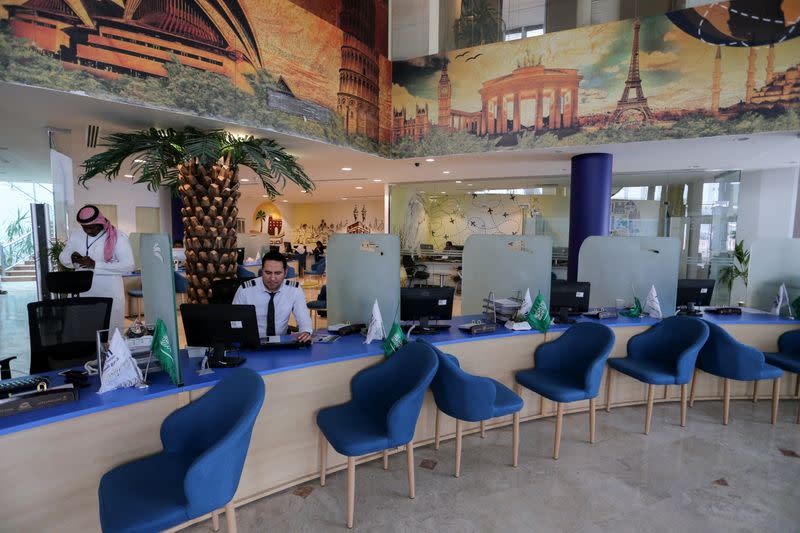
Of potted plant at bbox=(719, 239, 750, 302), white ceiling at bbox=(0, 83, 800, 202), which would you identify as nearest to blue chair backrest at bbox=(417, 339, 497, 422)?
white ceiling at bbox=(0, 83, 800, 202)

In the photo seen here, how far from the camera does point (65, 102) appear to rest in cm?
368

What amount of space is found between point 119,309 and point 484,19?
19.9 feet

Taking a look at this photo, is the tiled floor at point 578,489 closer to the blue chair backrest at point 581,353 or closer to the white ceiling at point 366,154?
the blue chair backrest at point 581,353

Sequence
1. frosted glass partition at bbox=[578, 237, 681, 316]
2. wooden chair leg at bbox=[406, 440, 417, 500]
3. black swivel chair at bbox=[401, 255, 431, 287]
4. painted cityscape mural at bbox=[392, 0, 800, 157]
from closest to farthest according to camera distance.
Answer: wooden chair leg at bbox=[406, 440, 417, 500], frosted glass partition at bbox=[578, 237, 681, 316], painted cityscape mural at bbox=[392, 0, 800, 157], black swivel chair at bbox=[401, 255, 431, 287]

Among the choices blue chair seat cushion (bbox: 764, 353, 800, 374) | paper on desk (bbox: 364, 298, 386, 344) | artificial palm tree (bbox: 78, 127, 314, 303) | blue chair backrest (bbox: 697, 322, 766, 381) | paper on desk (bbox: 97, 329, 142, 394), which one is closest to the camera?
paper on desk (bbox: 97, 329, 142, 394)

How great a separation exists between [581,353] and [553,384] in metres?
0.36

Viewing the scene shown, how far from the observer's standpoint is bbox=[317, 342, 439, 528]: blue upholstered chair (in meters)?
2.17

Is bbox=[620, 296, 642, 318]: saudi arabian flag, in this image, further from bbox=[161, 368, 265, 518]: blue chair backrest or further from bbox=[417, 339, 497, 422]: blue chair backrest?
bbox=[161, 368, 265, 518]: blue chair backrest

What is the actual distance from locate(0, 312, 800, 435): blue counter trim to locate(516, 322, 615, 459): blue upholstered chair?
24 cm

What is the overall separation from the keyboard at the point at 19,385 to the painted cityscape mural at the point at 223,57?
8.25ft

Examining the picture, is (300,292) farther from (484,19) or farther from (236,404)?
(484,19)

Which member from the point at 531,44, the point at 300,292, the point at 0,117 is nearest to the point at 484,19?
→ the point at 531,44

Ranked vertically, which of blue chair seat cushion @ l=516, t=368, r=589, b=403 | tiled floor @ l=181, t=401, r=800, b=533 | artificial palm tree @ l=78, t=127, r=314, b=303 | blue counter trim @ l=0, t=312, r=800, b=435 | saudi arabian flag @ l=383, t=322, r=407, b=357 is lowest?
tiled floor @ l=181, t=401, r=800, b=533

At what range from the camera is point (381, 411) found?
2504mm
